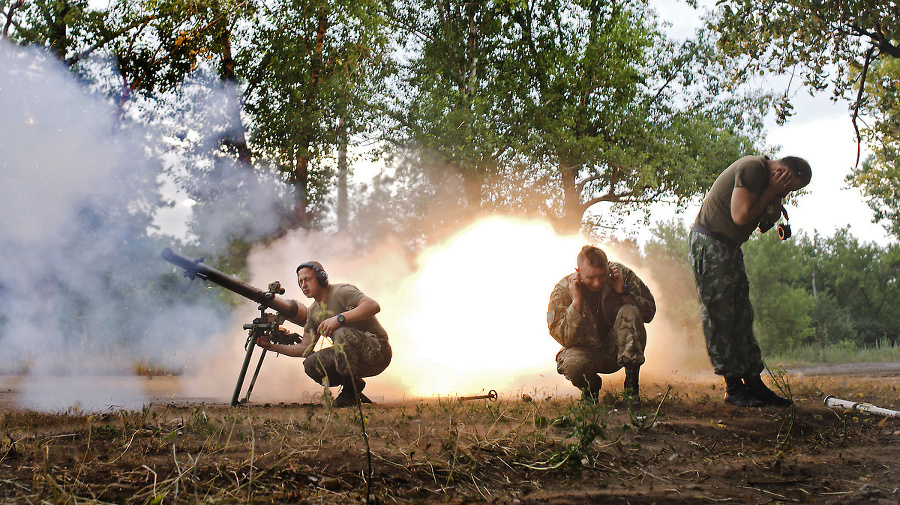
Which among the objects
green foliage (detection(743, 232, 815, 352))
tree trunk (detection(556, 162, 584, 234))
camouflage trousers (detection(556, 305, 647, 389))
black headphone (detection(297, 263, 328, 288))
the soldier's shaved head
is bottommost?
camouflage trousers (detection(556, 305, 647, 389))

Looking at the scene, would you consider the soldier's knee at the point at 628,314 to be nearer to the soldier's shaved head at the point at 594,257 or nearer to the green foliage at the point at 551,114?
the soldier's shaved head at the point at 594,257

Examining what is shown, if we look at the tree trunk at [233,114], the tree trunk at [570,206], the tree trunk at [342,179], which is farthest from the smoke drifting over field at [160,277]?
the tree trunk at [570,206]

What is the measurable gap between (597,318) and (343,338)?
2221mm

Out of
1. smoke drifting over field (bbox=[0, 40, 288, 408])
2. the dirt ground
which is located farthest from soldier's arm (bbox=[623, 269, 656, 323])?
smoke drifting over field (bbox=[0, 40, 288, 408])

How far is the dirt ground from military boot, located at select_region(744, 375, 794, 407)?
0.42m

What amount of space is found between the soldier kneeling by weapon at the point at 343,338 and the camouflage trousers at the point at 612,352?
1.69 meters

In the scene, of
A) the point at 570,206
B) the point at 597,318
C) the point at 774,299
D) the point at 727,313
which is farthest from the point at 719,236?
the point at 774,299

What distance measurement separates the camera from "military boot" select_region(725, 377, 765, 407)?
6.14 m

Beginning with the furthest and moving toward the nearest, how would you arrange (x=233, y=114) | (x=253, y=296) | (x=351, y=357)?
1. (x=233, y=114)
2. (x=253, y=296)
3. (x=351, y=357)

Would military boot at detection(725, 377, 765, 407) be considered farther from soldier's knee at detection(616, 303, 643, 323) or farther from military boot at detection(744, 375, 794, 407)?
soldier's knee at detection(616, 303, 643, 323)

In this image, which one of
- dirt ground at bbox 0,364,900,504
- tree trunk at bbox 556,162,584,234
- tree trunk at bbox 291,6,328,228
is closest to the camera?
dirt ground at bbox 0,364,900,504

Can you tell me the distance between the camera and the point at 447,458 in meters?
3.86

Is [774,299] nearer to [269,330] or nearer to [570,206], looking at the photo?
[570,206]

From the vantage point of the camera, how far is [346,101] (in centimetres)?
1410
